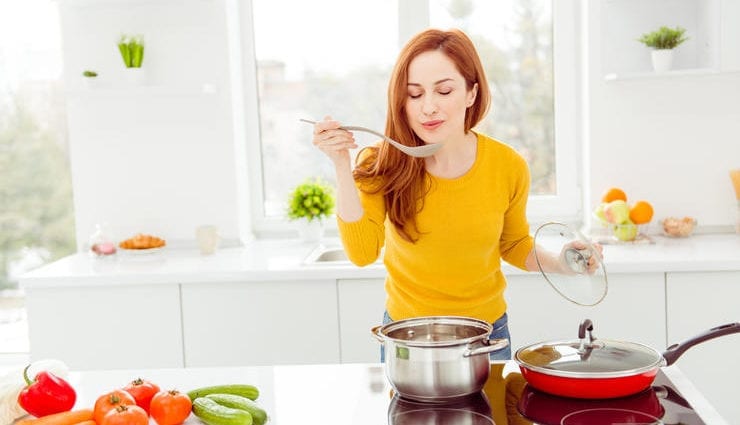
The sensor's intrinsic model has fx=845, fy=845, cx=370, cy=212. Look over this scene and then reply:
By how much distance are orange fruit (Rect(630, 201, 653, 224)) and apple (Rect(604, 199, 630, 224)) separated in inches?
1.2

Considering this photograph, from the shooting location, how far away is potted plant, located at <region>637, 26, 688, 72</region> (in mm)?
2949

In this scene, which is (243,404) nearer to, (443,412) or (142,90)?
(443,412)

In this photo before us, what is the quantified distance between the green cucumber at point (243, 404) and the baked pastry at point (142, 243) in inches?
67.7

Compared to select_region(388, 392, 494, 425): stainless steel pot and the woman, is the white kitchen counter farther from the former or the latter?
select_region(388, 392, 494, 425): stainless steel pot

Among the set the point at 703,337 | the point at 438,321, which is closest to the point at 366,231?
the point at 438,321

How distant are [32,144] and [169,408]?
99.7 inches

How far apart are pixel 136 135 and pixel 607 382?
95.6 inches

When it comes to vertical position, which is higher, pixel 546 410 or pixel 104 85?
pixel 104 85

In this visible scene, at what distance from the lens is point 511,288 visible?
8.72ft

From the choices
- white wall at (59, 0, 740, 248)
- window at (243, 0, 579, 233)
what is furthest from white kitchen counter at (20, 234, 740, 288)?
window at (243, 0, 579, 233)

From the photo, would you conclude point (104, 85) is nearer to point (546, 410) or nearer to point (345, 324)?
point (345, 324)

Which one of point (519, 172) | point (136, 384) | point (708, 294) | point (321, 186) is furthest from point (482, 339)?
point (321, 186)

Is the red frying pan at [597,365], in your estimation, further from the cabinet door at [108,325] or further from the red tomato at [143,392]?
the cabinet door at [108,325]

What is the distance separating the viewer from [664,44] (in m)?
2.97
